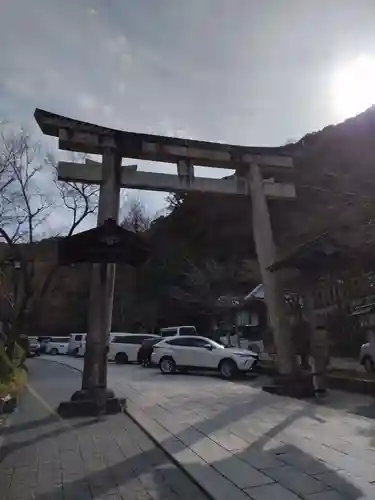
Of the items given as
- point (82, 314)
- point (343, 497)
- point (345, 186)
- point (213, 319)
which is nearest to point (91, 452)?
point (343, 497)

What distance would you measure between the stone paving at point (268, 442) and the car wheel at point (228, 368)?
6.33 metres

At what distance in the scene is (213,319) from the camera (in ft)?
104

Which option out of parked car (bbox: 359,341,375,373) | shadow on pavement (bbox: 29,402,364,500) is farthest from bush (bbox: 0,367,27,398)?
parked car (bbox: 359,341,375,373)

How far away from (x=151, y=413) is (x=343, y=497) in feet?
17.5

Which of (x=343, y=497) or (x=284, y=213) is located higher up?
(x=284, y=213)

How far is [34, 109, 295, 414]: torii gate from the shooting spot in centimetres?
965

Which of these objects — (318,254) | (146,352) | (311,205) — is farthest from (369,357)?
(146,352)

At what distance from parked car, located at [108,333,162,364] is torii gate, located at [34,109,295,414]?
1679 cm

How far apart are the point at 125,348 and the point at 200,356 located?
32.1 feet

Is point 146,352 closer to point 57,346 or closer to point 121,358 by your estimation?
point 121,358

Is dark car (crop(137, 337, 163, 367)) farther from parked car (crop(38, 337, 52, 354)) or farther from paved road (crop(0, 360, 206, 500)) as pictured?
parked car (crop(38, 337, 52, 354))

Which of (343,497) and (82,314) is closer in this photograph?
(343,497)

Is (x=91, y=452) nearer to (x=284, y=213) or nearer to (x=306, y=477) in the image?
(x=306, y=477)

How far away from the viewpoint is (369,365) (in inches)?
528
